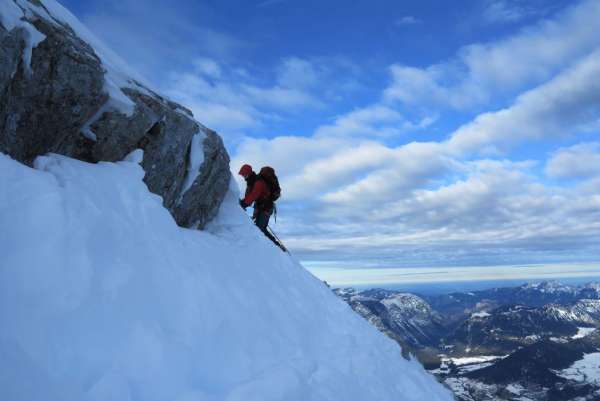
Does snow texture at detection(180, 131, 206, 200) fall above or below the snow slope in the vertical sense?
above

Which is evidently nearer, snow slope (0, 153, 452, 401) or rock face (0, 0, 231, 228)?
snow slope (0, 153, 452, 401)

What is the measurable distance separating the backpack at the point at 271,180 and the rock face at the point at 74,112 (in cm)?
486

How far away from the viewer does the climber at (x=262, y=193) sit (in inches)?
782

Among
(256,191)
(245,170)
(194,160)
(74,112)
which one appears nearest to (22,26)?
(74,112)

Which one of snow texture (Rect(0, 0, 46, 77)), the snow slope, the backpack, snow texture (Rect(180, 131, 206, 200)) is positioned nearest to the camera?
the snow slope

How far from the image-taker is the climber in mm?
19875

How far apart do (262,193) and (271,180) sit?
83 cm

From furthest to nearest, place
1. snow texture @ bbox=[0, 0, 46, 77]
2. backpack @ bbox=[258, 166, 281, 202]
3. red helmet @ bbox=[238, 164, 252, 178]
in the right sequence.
A: backpack @ bbox=[258, 166, 281, 202] < red helmet @ bbox=[238, 164, 252, 178] < snow texture @ bbox=[0, 0, 46, 77]

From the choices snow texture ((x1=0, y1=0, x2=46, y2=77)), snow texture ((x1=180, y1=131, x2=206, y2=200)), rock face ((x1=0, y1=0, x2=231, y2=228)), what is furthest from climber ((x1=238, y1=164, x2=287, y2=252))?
snow texture ((x1=0, y1=0, x2=46, y2=77))

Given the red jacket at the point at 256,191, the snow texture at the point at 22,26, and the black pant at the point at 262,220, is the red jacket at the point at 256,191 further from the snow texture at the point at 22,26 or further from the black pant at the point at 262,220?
the snow texture at the point at 22,26

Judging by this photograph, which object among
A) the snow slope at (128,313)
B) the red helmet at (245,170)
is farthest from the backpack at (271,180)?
the snow slope at (128,313)

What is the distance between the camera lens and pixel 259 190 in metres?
20.0

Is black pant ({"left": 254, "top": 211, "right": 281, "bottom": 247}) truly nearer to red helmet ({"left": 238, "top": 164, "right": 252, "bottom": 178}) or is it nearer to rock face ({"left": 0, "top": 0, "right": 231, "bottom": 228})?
red helmet ({"left": 238, "top": 164, "right": 252, "bottom": 178})

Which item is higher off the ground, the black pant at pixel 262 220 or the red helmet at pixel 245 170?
the red helmet at pixel 245 170
